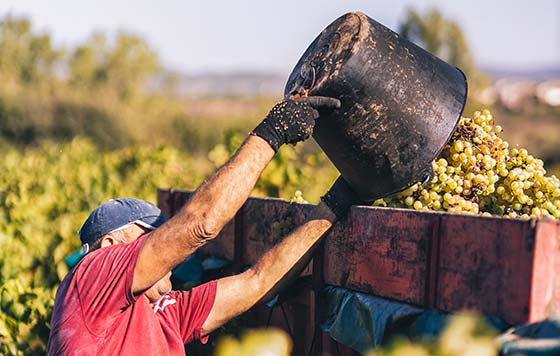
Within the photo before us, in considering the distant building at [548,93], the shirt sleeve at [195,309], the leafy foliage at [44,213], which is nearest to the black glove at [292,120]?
the shirt sleeve at [195,309]

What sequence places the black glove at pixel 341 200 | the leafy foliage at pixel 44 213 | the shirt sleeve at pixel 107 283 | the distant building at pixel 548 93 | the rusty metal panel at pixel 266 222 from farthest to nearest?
the distant building at pixel 548 93
the leafy foliage at pixel 44 213
the rusty metal panel at pixel 266 222
the black glove at pixel 341 200
the shirt sleeve at pixel 107 283

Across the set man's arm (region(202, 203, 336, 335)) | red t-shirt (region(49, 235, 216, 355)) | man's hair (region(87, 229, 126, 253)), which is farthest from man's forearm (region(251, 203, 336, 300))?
man's hair (region(87, 229, 126, 253))

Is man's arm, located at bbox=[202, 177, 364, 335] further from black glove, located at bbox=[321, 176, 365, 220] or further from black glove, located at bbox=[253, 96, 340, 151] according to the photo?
black glove, located at bbox=[253, 96, 340, 151]

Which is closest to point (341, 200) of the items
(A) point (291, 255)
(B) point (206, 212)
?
(A) point (291, 255)

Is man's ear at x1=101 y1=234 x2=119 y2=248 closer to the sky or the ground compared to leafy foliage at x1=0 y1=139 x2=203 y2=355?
closer to the sky

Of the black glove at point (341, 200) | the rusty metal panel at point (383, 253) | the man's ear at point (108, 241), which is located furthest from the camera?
the man's ear at point (108, 241)

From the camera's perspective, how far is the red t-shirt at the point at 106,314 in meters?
3.83

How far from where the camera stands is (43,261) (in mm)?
8656

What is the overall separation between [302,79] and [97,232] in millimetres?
1263

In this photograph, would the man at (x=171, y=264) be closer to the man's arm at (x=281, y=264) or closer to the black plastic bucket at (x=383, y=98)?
the man's arm at (x=281, y=264)

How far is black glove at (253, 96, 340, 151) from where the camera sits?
12.2 ft

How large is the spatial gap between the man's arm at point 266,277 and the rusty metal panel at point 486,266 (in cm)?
103

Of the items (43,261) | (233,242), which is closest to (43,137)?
(43,261)

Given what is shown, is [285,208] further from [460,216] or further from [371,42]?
[460,216]
